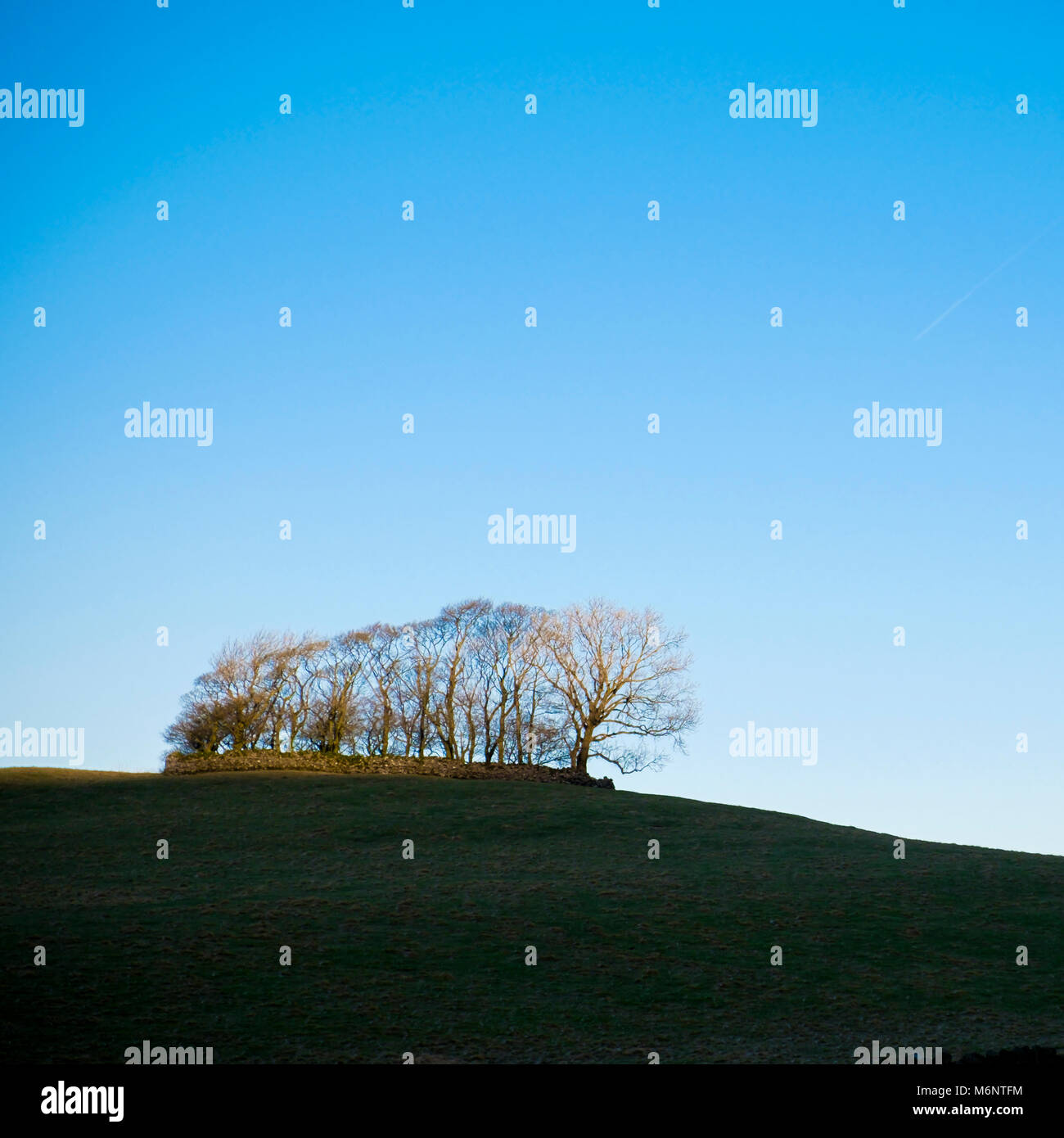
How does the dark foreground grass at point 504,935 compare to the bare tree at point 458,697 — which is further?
the bare tree at point 458,697

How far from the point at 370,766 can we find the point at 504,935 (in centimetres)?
2125

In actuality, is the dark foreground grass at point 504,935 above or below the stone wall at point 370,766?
below

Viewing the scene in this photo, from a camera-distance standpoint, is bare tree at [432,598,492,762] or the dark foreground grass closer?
the dark foreground grass

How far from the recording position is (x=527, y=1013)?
16984 mm

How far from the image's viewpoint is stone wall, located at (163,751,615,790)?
134 ft

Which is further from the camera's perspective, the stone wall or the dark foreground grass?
the stone wall

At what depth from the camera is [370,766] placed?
41.5 meters

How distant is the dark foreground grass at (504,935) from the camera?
16141mm

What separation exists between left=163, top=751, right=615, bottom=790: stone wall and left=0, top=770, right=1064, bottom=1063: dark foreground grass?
21.2 feet

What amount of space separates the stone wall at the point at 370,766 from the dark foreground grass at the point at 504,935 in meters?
6.46

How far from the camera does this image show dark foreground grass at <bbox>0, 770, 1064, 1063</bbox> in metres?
16.1

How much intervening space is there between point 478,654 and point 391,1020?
104ft

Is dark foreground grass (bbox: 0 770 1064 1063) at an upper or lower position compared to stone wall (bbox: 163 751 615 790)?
lower
